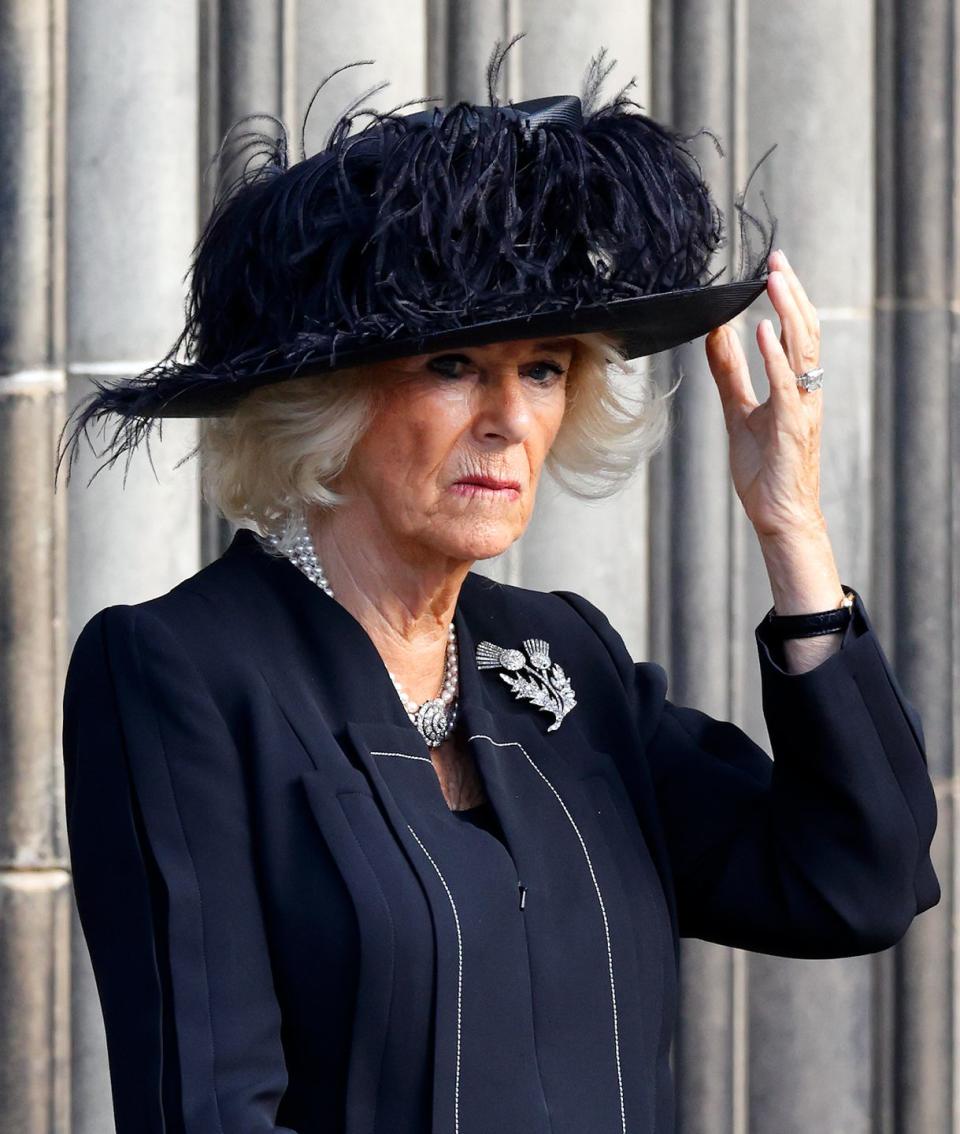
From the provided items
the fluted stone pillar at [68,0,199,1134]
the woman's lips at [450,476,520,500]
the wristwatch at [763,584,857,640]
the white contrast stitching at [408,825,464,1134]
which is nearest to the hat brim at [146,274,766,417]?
the woman's lips at [450,476,520,500]

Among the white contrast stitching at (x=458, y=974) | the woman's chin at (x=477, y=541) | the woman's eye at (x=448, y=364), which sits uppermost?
the woman's eye at (x=448, y=364)

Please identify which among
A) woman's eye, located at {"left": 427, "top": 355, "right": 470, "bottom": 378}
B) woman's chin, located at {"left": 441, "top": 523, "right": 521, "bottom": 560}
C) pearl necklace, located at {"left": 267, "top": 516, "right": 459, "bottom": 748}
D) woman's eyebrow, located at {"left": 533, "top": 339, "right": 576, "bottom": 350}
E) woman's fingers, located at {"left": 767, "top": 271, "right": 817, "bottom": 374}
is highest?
woman's fingers, located at {"left": 767, "top": 271, "right": 817, "bottom": 374}

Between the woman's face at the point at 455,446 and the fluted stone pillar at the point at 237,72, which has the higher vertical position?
the fluted stone pillar at the point at 237,72

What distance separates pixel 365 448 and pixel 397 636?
7.3 inches

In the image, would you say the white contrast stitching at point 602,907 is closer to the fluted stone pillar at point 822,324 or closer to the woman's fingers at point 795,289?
the woman's fingers at point 795,289

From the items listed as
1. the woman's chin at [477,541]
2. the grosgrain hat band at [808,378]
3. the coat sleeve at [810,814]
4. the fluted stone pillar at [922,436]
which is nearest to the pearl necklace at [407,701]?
the woman's chin at [477,541]

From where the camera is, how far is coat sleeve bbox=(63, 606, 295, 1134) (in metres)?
1.35

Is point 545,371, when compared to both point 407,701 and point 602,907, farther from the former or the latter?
point 602,907

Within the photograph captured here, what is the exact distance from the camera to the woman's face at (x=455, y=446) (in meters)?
1.55

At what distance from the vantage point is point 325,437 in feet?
5.14

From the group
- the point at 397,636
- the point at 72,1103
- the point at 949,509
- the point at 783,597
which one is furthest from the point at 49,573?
the point at 949,509

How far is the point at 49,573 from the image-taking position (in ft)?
8.32

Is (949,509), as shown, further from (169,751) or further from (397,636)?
(169,751)

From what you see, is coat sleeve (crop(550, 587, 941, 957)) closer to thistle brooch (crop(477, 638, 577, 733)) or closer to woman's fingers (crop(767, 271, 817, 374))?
thistle brooch (crop(477, 638, 577, 733))
